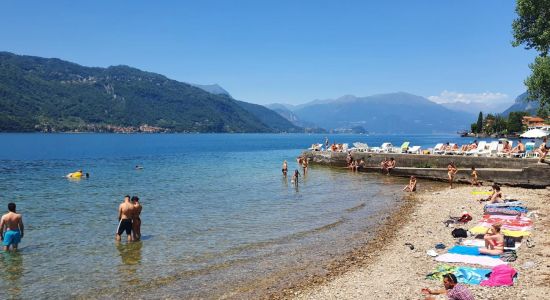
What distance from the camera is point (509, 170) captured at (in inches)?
1158

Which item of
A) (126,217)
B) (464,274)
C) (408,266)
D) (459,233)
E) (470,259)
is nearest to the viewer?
(464,274)

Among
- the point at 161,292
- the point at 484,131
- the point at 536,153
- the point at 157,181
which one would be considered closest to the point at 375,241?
the point at 161,292

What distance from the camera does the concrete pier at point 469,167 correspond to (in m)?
27.6

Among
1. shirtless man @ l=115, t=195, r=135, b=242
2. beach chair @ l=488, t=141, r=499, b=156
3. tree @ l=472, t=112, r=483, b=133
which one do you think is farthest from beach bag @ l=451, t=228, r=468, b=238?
tree @ l=472, t=112, r=483, b=133

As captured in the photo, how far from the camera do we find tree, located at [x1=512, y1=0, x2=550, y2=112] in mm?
28406

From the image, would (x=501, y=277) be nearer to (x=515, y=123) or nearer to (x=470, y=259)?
(x=470, y=259)

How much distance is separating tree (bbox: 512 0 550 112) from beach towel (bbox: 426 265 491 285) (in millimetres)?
23009

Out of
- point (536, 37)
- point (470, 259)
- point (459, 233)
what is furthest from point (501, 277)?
point (536, 37)

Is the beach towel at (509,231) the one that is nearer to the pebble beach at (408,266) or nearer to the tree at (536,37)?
the pebble beach at (408,266)

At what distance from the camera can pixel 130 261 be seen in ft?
44.0

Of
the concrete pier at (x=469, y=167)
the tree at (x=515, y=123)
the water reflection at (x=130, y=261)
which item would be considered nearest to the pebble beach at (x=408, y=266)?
the water reflection at (x=130, y=261)

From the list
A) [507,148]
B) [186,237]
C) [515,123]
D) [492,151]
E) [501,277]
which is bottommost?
[186,237]

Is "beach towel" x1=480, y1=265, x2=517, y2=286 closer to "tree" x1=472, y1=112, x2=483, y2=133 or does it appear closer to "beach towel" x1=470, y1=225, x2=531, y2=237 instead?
"beach towel" x1=470, y1=225, x2=531, y2=237

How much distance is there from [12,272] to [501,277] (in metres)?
12.9
